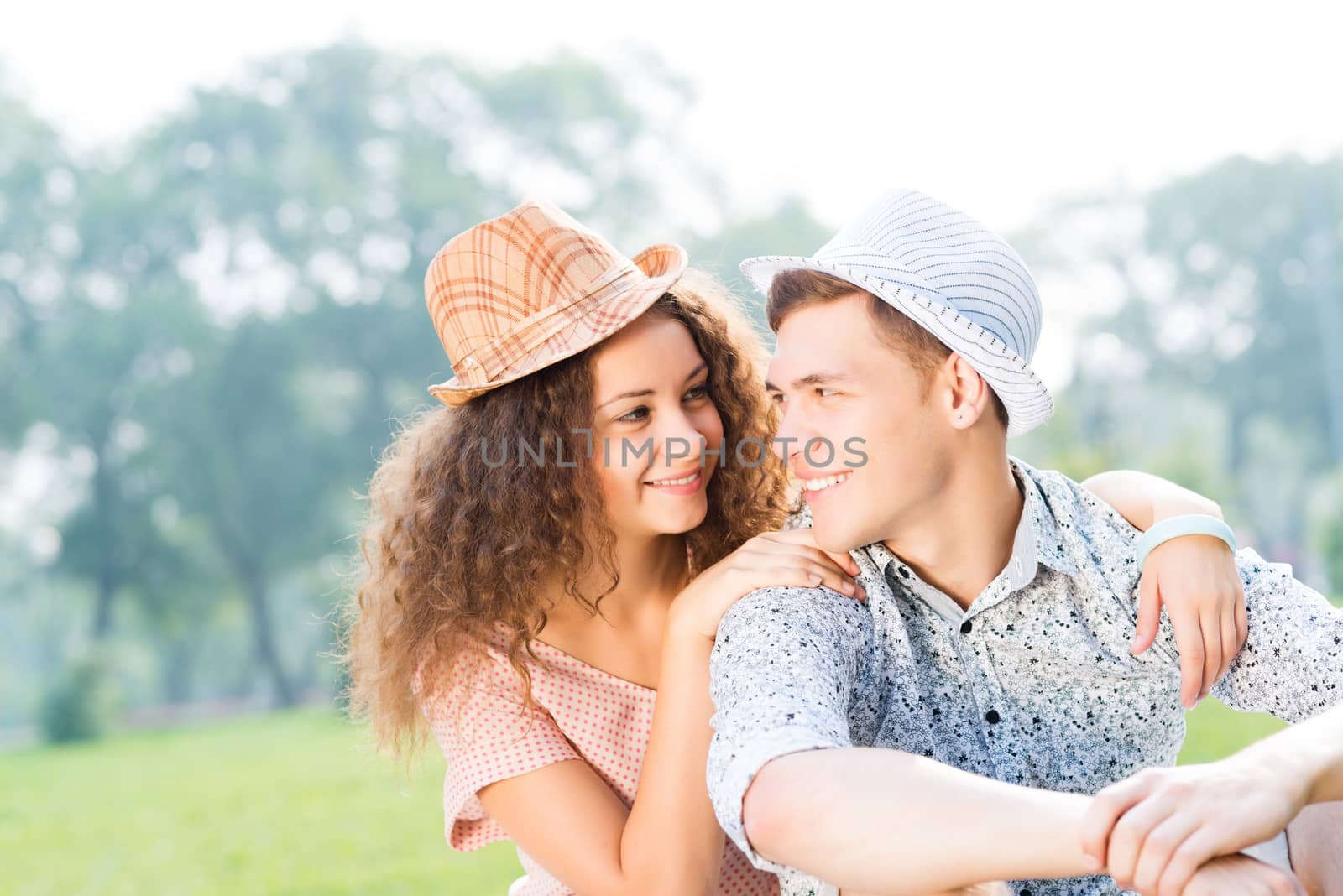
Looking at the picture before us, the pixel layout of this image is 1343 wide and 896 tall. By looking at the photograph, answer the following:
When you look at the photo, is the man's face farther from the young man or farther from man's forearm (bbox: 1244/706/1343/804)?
man's forearm (bbox: 1244/706/1343/804)

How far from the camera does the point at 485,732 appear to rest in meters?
2.52

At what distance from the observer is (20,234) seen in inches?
895

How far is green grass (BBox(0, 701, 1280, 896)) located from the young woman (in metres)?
1.84

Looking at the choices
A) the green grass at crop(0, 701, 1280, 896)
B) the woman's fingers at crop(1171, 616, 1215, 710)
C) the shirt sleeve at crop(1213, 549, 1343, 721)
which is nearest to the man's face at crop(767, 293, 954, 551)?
the woman's fingers at crop(1171, 616, 1215, 710)

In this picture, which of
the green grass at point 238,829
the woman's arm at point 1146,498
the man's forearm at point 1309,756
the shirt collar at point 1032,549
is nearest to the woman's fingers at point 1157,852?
the man's forearm at point 1309,756

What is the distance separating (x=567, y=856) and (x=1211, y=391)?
2413 cm

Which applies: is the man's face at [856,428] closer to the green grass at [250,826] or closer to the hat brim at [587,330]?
the hat brim at [587,330]

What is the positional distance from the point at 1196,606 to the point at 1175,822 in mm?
705

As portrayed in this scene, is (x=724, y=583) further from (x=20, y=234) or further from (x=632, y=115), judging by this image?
(x=632, y=115)

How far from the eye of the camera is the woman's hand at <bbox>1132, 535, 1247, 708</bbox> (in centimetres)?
206

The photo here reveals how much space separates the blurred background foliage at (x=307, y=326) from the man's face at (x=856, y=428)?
17.3 m

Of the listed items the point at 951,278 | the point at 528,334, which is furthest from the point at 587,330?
the point at 951,278

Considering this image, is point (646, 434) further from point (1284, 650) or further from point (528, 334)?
point (1284, 650)

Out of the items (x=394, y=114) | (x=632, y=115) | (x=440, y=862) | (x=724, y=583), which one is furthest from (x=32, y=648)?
(x=724, y=583)
